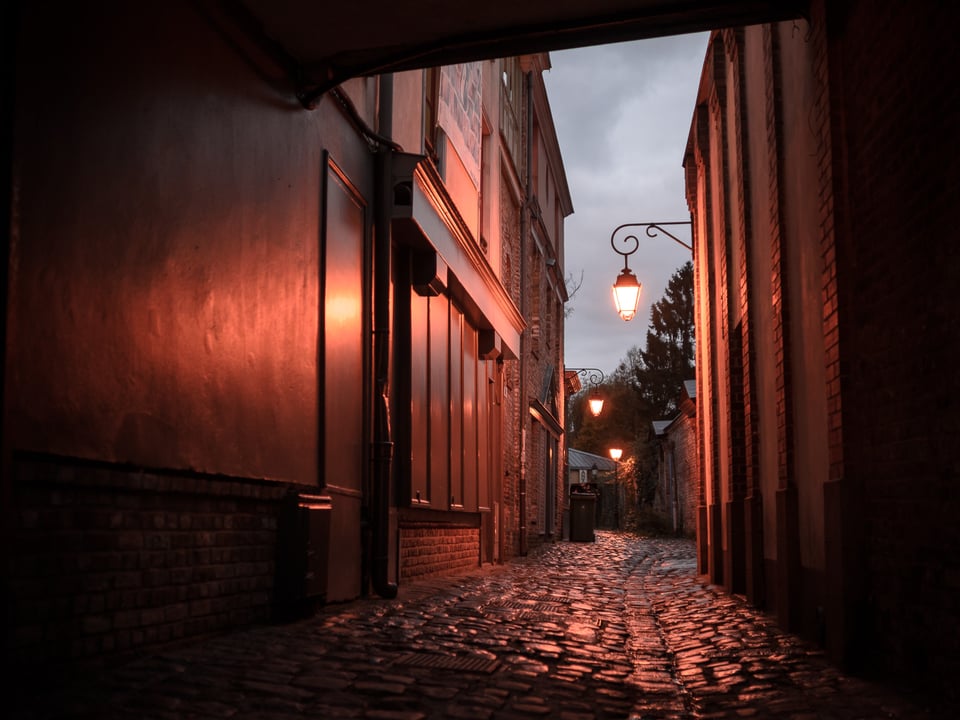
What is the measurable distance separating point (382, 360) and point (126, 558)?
4030 millimetres

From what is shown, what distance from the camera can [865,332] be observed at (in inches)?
205

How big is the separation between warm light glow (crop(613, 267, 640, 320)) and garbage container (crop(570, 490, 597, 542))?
951 cm

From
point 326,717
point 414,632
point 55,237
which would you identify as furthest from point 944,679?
point 55,237

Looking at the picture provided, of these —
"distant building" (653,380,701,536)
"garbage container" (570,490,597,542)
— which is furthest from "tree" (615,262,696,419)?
"garbage container" (570,490,597,542)

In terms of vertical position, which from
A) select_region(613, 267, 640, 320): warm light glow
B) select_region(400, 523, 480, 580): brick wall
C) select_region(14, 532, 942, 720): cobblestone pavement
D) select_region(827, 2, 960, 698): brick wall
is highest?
select_region(613, 267, 640, 320): warm light glow

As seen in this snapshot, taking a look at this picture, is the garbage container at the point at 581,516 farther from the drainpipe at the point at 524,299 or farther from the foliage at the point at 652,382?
the foliage at the point at 652,382

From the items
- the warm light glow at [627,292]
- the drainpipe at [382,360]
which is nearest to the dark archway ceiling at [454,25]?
the drainpipe at [382,360]

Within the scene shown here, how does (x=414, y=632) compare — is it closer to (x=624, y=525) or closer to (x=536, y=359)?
(x=536, y=359)

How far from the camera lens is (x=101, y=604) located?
13.8 feet

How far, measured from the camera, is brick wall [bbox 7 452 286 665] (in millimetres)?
3725

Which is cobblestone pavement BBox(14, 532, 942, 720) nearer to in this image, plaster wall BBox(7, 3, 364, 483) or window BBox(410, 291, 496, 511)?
plaster wall BBox(7, 3, 364, 483)

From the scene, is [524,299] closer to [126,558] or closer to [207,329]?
[207,329]

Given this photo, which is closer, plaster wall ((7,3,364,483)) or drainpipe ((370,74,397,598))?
plaster wall ((7,3,364,483))

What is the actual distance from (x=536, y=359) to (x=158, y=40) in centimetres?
1635
